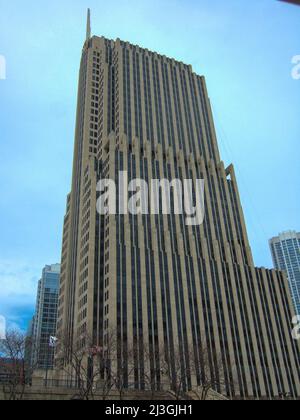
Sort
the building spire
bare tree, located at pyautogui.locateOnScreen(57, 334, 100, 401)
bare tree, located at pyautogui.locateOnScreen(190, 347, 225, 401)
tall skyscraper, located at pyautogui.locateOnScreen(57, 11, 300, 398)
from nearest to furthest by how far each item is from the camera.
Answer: bare tree, located at pyautogui.locateOnScreen(57, 334, 100, 401) < bare tree, located at pyautogui.locateOnScreen(190, 347, 225, 401) < tall skyscraper, located at pyautogui.locateOnScreen(57, 11, 300, 398) < the building spire

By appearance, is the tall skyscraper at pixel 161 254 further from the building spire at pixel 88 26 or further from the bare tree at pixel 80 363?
the building spire at pixel 88 26

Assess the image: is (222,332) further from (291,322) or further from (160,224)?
(160,224)

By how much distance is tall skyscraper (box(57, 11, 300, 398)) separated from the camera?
9044 centimetres

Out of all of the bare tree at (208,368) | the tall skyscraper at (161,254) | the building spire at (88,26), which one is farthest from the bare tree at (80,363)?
the building spire at (88,26)

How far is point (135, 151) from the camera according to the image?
117 meters

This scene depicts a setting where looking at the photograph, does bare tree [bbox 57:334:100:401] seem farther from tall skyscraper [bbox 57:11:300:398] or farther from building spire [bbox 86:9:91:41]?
building spire [bbox 86:9:91:41]

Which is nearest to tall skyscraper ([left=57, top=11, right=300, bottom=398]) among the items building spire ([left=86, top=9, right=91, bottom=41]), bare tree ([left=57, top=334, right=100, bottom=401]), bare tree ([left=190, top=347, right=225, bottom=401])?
bare tree ([left=190, top=347, right=225, bottom=401])

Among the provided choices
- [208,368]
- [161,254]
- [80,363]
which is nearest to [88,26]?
[161,254]

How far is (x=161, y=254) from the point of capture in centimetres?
10062

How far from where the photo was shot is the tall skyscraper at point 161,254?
3561 inches

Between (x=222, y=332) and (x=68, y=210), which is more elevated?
(x=68, y=210)

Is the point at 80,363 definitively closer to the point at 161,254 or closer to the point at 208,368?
the point at 208,368
